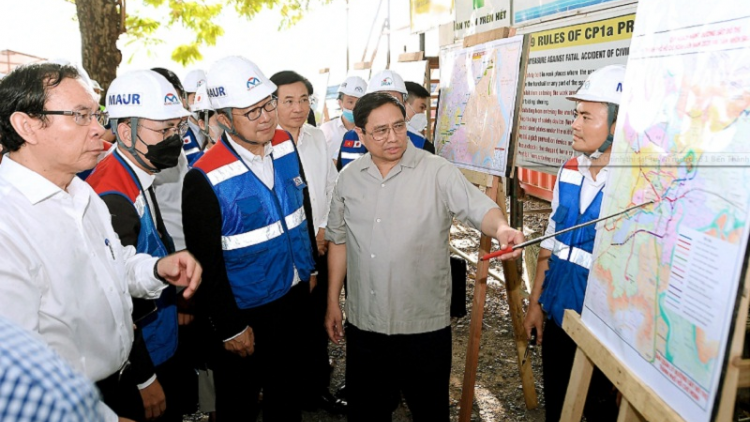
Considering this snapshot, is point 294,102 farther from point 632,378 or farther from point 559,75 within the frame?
point 632,378

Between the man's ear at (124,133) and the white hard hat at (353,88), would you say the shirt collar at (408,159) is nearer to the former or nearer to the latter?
the man's ear at (124,133)

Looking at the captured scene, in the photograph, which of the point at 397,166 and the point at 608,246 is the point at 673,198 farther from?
the point at 397,166

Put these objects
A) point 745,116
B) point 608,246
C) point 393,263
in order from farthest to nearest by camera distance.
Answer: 1. point 393,263
2. point 608,246
3. point 745,116

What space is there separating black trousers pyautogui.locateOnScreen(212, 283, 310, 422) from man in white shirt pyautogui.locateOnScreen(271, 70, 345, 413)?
1.86 ft

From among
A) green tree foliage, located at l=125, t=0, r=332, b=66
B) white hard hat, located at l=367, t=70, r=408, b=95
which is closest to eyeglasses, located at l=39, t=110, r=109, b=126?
white hard hat, located at l=367, t=70, r=408, b=95

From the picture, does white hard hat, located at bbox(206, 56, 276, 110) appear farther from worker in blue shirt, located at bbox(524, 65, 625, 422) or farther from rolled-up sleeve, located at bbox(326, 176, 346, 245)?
worker in blue shirt, located at bbox(524, 65, 625, 422)

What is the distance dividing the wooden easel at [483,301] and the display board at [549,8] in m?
0.87

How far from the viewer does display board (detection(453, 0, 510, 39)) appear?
4.73 metres

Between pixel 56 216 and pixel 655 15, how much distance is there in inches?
73.0

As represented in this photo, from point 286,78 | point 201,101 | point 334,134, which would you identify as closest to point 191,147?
point 201,101

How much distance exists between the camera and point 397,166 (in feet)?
7.89

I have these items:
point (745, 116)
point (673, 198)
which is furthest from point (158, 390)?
point (745, 116)

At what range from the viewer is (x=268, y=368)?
2.62m

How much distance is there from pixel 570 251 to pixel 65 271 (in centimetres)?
183
